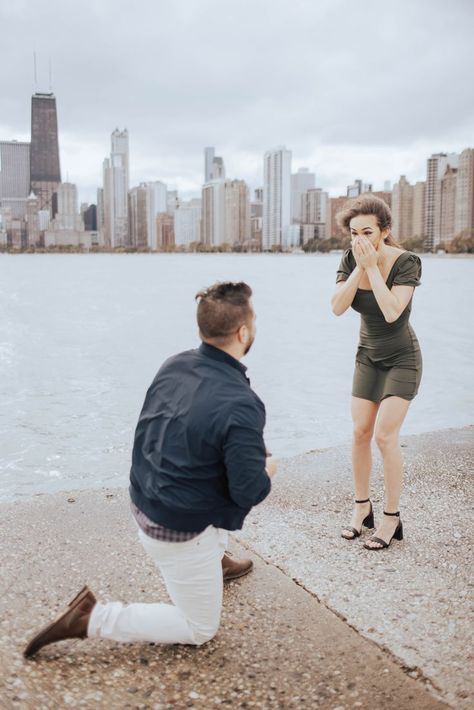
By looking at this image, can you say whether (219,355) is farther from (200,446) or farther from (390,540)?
(390,540)

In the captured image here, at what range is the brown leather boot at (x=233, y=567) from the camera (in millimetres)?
3785

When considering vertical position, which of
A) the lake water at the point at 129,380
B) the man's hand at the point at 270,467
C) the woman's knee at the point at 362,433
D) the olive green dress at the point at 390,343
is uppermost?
the olive green dress at the point at 390,343

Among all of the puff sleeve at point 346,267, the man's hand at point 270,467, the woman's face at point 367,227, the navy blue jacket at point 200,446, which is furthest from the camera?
the puff sleeve at point 346,267

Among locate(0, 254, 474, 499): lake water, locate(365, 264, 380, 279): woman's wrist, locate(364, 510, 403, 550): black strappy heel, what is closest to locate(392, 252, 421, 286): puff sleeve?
locate(365, 264, 380, 279): woman's wrist

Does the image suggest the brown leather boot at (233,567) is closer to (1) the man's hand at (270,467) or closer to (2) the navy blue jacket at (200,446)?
(2) the navy blue jacket at (200,446)

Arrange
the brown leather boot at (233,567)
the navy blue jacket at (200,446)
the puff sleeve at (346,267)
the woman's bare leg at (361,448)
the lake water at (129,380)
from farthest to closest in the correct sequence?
the lake water at (129,380) → the woman's bare leg at (361,448) → the puff sleeve at (346,267) → the brown leather boot at (233,567) → the navy blue jacket at (200,446)

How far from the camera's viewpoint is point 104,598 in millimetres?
3621

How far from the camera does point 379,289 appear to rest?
412cm

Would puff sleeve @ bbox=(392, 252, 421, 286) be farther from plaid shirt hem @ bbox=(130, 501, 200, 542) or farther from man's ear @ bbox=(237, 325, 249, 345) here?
plaid shirt hem @ bbox=(130, 501, 200, 542)

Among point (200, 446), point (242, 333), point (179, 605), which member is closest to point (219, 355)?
point (242, 333)

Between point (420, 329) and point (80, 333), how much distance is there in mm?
14582

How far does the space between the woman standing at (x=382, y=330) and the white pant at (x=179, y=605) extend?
60.2 inches

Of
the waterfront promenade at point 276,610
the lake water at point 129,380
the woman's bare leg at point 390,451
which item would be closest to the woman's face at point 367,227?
the woman's bare leg at point 390,451

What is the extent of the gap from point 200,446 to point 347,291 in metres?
1.81
